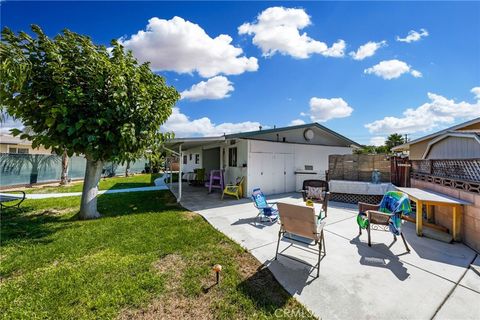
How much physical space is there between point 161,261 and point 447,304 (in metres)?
3.83

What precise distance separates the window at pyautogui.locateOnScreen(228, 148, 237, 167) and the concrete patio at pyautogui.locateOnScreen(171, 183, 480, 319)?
508 cm

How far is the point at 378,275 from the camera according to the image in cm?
288

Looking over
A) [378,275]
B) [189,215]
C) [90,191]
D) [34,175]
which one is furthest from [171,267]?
[34,175]

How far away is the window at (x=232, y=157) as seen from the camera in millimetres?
9539

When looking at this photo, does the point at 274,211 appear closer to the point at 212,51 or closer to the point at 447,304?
the point at 447,304

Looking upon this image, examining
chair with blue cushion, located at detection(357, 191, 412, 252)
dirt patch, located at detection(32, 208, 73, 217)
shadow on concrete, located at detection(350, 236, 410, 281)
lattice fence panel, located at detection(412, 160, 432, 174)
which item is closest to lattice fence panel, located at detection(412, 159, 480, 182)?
lattice fence panel, located at detection(412, 160, 432, 174)

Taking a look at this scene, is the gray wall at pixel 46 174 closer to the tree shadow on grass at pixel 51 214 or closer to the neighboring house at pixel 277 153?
the tree shadow on grass at pixel 51 214

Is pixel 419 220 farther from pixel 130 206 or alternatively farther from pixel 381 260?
pixel 130 206

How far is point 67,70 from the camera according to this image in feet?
15.4

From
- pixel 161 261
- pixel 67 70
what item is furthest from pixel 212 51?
pixel 161 261

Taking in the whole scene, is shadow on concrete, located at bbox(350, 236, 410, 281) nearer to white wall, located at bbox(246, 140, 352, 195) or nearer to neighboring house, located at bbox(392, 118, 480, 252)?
neighboring house, located at bbox(392, 118, 480, 252)

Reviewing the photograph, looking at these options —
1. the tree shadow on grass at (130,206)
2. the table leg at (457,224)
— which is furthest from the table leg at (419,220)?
the tree shadow on grass at (130,206)

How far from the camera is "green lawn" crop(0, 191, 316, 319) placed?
2.25 meters

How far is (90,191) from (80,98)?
2656 mm
